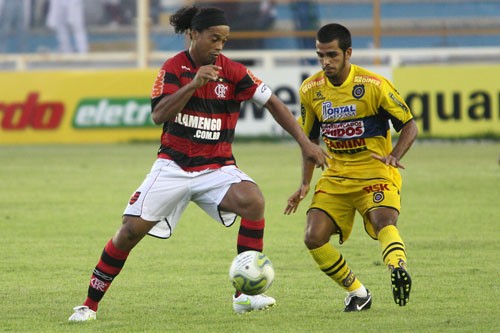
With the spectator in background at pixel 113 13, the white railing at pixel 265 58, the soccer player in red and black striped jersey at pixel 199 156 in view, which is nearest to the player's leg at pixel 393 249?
the soccer player in red and black striped jersey at pixel 199 156

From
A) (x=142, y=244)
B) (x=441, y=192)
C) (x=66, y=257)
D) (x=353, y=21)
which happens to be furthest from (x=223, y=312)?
(x=353, y=21)

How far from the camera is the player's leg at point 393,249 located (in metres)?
6.89

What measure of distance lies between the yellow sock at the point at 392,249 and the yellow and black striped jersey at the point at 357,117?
49 cm

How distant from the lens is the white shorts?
7.24 metres

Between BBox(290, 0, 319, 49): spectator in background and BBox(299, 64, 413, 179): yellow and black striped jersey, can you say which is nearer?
BBox(299, 64, 413, 179): yellow and black striped jersey

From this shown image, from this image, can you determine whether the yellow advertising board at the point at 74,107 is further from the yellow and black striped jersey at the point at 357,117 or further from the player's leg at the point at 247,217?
the player's leg at the point at 247,217

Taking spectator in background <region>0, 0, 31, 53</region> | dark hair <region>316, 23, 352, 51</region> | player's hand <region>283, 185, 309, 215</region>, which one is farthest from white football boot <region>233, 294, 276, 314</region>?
spectator in background <region>0, 0, 31, 53</region>

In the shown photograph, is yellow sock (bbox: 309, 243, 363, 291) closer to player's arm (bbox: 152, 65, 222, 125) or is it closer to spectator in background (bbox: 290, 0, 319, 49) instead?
player's arm (bbox: 152, 65, 222, 125)

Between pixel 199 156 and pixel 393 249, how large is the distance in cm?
134

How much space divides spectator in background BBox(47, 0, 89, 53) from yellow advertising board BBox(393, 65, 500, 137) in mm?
8674

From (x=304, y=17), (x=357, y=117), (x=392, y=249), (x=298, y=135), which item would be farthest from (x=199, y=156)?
(x=304, y=17)

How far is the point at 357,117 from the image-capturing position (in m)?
7.82

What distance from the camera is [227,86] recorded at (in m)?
7.44

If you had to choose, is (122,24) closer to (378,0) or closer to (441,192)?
(378,0)
